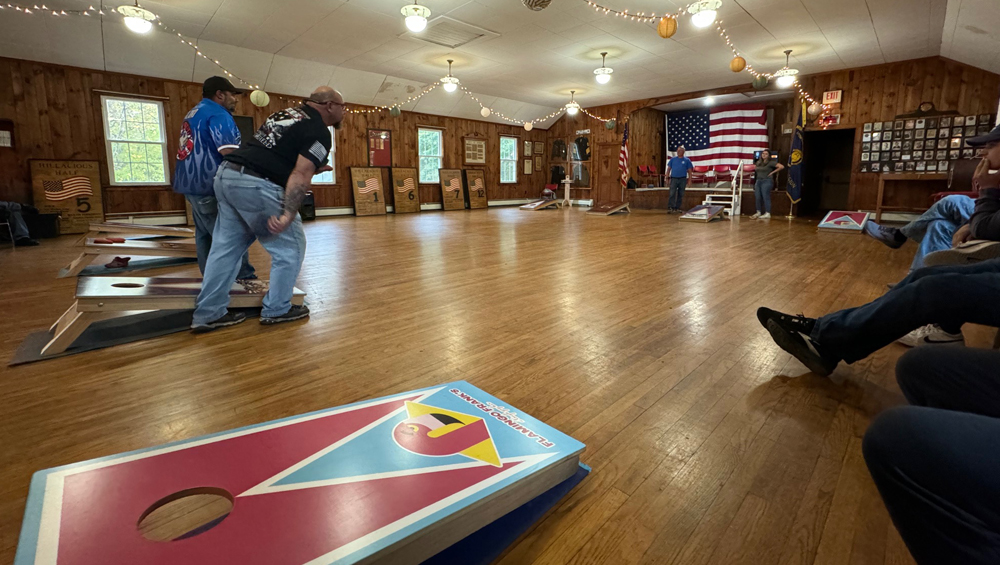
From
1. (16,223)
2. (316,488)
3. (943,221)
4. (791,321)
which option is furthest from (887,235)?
(16,223)

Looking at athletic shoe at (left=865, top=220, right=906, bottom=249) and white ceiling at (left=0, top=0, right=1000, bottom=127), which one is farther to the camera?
white ceiling at (left=0, top=0, right=1000, bottom=127)

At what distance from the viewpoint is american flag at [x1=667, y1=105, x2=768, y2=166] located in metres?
13.8

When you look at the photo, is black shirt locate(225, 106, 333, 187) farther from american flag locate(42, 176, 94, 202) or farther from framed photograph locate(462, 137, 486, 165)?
framed photograph locate(462, 137, 486, 165)

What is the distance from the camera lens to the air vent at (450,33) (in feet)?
24.7

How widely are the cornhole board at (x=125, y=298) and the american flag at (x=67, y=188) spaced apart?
7.02 meters

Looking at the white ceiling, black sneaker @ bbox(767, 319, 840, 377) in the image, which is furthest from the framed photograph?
black sneaker @ bbox(767, 319, 840, 377)

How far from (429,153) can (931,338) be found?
12671 mm

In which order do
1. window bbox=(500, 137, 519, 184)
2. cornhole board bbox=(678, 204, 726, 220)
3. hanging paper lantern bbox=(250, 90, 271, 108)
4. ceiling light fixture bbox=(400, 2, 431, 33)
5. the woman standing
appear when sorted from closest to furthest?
1. ceiling light fixture bbox=(400, 2, 431, 33)
2. hanging paper lantern bbox=(250, 90, 271, 108)
3. cornhole board bbox=(678, 204, 726, 220)
4. the woman standing
5. window bbox=(500, 137, 519, 184)

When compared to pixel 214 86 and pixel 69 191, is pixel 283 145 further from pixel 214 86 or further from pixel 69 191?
pixel 69 191

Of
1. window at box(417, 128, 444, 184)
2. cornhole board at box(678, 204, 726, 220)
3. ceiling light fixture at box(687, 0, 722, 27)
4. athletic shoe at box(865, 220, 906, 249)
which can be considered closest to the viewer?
athletic shoe at box(865, 220, 906, 249)

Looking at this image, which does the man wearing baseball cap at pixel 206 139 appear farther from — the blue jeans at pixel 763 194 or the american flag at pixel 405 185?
the blue jeans at pixel 763 194

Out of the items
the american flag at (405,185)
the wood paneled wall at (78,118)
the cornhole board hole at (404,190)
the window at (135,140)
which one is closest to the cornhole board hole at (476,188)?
the cornhole board hole at (404,190)

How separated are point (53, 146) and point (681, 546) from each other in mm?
10907

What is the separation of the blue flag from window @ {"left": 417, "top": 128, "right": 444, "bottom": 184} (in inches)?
353
